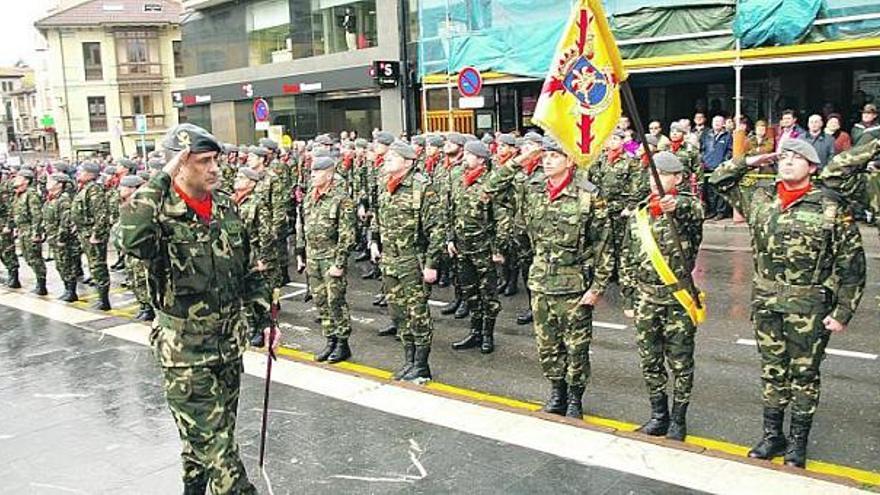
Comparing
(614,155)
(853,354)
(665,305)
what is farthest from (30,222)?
(853,354)

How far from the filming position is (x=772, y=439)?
5.40 metres

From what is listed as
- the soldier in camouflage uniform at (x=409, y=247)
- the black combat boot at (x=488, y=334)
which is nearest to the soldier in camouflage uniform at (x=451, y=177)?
the black combat boot at (x=488, y=334)

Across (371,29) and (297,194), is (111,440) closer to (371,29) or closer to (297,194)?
(297,194)

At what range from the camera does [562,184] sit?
619cm

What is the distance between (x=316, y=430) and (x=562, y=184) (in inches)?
103

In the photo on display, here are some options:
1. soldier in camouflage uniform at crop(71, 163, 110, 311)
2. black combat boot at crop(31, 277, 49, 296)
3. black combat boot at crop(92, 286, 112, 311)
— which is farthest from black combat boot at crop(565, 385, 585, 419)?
black combat boot at crop(31, 277, 49, 296)

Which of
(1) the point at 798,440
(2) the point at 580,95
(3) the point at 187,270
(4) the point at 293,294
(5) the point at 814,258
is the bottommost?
(4) the point at 293,294

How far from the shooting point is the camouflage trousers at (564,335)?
6066 millimetres

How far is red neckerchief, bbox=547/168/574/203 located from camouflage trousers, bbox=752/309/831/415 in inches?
63.9

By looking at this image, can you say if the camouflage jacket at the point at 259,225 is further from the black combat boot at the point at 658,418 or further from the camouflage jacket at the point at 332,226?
the black combat boot at the point at 658,418

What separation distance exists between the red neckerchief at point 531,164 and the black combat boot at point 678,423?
377 centimetres

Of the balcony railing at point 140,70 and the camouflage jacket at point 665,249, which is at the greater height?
the balcony railing at point 140,70

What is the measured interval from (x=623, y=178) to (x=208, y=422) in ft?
27.5

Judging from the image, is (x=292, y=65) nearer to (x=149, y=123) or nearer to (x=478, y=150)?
(x=478, y=150)
